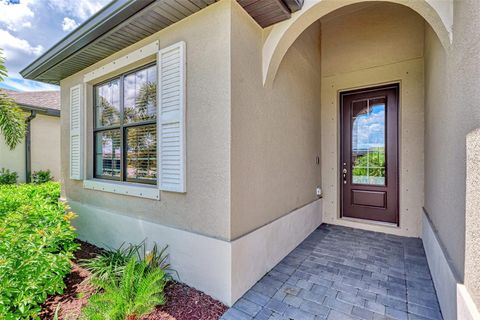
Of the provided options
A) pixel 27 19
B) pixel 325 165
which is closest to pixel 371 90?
pixel 325 165

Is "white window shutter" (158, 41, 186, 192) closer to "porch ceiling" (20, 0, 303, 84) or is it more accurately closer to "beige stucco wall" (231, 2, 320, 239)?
"porch ceiling" (20, 0, 303, 84)

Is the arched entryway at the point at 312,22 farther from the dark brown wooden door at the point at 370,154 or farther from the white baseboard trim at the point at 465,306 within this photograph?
the dark brown wooden door at the point at 370,154

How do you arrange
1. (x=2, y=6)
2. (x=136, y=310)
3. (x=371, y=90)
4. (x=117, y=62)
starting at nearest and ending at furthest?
1. (x=136, y=310)
2. (x=2, y=6)
3. (x=117, y=62)
4. (x=371, y=90)

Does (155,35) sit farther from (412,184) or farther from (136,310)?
(412,184)

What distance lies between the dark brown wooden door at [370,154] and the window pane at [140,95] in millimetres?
3576

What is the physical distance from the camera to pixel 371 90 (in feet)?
13.7

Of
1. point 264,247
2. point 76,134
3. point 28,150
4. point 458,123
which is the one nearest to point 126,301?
point 264,247

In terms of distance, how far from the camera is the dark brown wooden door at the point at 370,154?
4012mm

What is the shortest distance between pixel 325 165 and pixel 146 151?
342cm

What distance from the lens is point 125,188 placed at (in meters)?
3.07

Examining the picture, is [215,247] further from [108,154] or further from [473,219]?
[108,154]

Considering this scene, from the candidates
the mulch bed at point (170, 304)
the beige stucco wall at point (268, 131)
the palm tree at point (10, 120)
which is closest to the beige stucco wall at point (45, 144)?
the palm tree at point (10, 120)

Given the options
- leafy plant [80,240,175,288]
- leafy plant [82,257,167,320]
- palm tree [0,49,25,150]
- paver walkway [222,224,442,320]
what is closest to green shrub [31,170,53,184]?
palm tree [0,49,25,150]

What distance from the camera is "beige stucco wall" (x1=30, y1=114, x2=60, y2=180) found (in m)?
7.49
